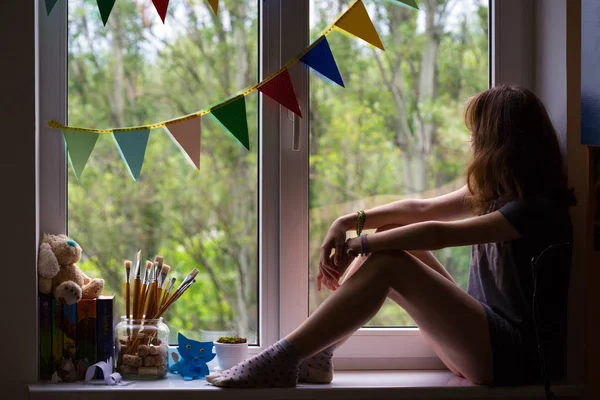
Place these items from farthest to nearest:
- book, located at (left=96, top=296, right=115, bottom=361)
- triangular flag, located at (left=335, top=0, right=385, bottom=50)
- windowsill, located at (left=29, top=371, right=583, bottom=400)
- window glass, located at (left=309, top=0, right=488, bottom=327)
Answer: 1. window glass, located at (left=309, top=0, right=488, bottom=327)
2. triangular flag, located at (left=335, top=0, right=385, bottom=50)
3. book, located at (left=96, top=296, right=115, bottom=361)
4. windowsill, located at (left=29, top=371, right=583, bottom=400)

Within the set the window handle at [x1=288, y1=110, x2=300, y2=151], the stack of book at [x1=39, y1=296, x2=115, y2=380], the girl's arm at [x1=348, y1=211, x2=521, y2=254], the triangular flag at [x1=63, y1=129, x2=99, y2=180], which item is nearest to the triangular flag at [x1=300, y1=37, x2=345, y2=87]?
the window handle at [x1=288, y1=110, x2=300, y2=151]

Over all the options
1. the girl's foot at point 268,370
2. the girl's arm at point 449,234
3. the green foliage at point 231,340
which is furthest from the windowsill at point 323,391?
the girl's arm at point 449,234

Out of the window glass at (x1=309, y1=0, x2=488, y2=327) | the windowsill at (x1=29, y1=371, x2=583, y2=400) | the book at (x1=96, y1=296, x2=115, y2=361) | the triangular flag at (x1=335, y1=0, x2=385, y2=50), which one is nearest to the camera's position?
the windowsill at (x1=29, y1=371, x2=583, y2=400)

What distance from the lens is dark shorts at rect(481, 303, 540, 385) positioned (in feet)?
5.52

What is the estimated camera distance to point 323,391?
1.70 metres

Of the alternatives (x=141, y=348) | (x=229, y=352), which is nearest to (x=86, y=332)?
(x=141, y=348)

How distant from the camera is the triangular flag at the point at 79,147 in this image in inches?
71.4

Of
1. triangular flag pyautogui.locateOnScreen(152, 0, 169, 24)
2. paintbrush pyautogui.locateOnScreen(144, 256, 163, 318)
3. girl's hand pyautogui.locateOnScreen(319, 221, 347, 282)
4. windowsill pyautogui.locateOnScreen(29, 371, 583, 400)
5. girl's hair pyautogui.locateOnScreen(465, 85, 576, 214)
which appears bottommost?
windowsill pyautogui.locateOnScreen(29, 371, 583, 400)

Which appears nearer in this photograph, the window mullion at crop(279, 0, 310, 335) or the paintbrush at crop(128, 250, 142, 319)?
the paintbrush at crop(128, 250, 142, 319)

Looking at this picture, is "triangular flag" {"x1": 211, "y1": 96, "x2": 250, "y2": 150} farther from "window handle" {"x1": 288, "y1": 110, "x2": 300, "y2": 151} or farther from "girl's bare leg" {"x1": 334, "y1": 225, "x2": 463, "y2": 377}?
"girl's bare leg" {"x1": 334, "y1": 225, "x2": 463, "y2": 377}

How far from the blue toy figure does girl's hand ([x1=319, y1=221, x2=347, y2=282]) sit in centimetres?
34

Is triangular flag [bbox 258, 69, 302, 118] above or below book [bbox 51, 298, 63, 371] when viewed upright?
above

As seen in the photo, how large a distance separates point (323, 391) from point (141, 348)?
17.7 inches

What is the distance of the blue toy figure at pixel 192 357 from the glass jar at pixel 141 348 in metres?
0.04
